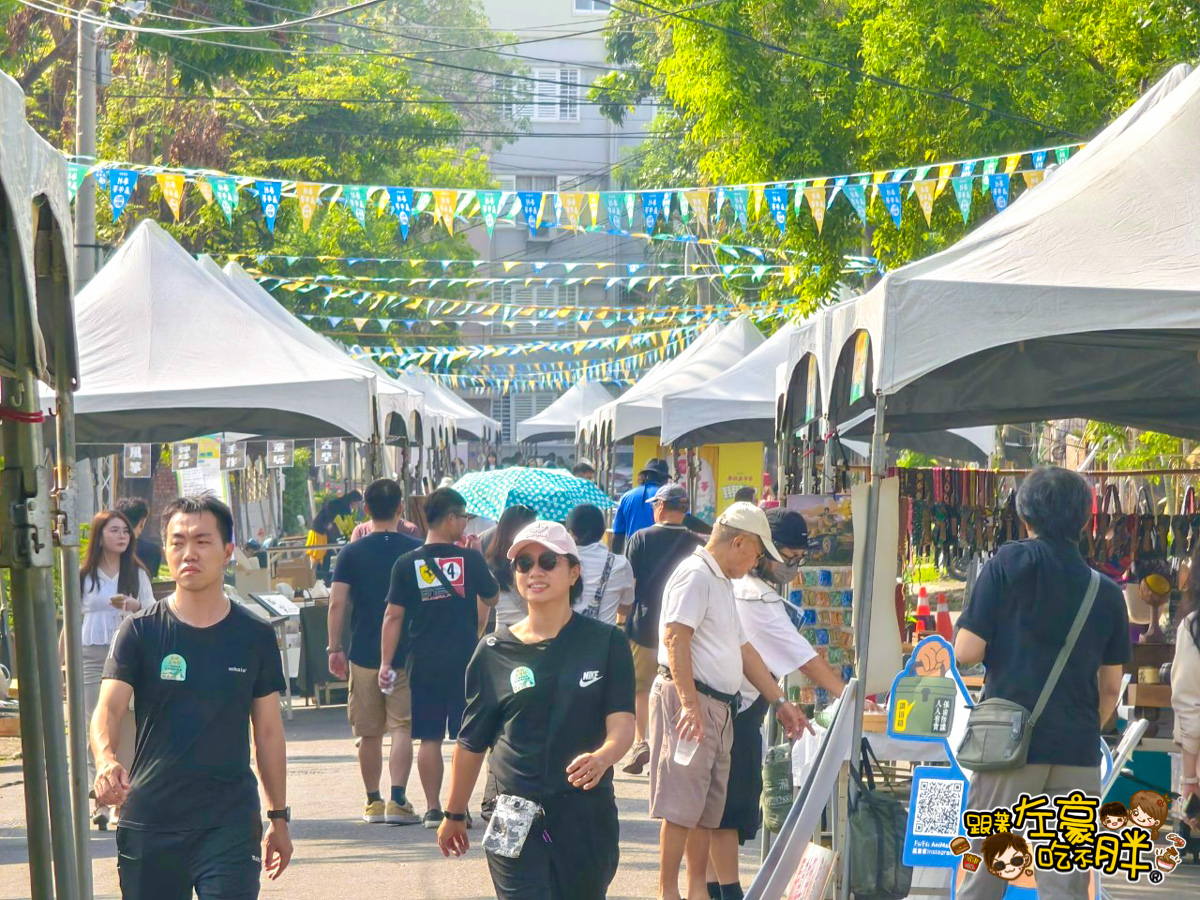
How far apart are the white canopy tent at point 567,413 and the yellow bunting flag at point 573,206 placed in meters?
22.4

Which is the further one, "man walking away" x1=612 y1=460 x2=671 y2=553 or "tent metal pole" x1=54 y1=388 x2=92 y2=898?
"man walking away" x1=612 y1=460 x2=671 y2=553

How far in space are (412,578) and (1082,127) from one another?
9336 millimetres

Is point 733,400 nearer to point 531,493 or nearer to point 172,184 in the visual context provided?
point 531,493

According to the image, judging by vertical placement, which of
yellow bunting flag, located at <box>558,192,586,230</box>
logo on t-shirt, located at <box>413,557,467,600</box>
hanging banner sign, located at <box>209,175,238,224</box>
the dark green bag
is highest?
hanging banner sign, located at <box>209,175,238,224</box>

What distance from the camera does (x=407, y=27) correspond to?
6788cm

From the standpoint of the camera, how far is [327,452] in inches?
1006

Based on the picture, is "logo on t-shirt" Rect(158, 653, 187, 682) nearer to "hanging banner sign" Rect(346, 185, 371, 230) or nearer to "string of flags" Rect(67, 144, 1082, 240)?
"string of flags" Rect(67, 144, 1082, 240)

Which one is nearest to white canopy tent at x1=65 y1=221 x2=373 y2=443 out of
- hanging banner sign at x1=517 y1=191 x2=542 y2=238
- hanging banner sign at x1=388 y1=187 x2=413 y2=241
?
hanging banner sign at x1=388 y1=187 x2=413 y2=241

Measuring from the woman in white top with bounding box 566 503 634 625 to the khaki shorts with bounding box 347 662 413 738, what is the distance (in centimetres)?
126

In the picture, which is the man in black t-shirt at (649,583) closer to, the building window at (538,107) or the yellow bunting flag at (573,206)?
the yellow bunting flag at (573,206)

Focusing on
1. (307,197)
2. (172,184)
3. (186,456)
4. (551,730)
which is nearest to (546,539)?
(551,730)

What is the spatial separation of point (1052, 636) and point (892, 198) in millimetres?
9564

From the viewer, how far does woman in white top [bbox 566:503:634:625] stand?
9.95m

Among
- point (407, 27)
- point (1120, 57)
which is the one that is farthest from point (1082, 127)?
point (407, 27)
